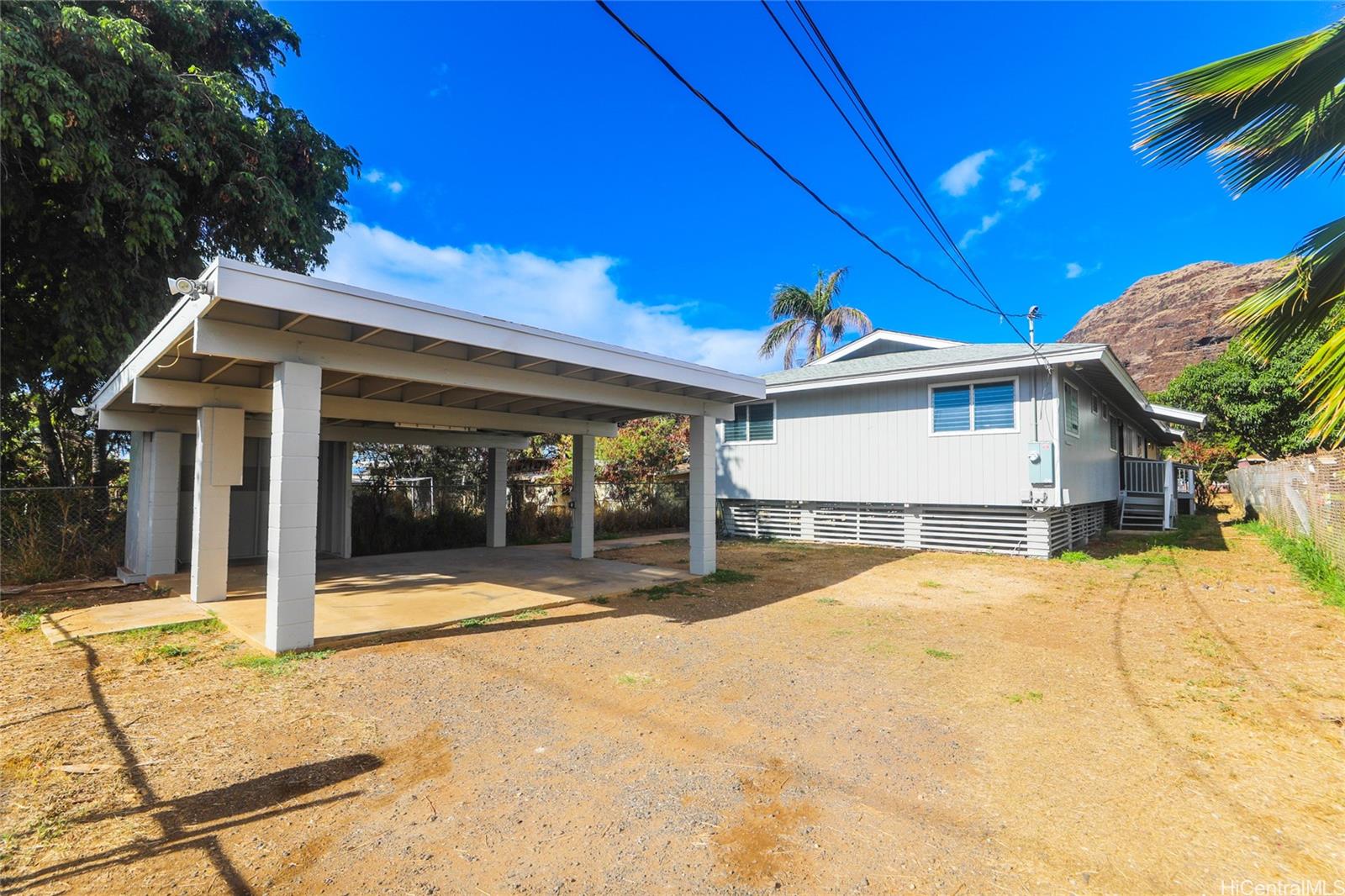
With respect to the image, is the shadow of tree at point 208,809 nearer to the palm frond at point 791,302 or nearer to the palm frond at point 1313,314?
the palm frond at point 1313,314

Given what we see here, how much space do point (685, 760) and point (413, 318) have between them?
12.7ft

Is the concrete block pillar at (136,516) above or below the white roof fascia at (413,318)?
below

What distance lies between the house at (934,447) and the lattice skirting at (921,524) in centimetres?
2

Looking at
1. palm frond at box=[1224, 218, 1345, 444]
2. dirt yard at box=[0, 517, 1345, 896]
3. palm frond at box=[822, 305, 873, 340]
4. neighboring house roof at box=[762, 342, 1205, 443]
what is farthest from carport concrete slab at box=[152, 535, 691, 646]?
palm frond at box=[822, 305, 873, 340]

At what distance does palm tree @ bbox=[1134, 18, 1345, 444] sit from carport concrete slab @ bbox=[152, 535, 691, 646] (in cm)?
654

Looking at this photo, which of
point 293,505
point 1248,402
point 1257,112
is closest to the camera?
point 1257,112

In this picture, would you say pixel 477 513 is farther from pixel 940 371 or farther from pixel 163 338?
pixel 940 371

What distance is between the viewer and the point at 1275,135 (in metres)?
4.28

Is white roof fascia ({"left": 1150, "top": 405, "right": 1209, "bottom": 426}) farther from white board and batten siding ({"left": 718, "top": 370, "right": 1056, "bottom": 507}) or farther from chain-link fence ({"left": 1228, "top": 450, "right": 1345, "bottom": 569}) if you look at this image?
white board and batten siding ({"left": 718, "top": 370, "right": 1056, "bottom": 507})

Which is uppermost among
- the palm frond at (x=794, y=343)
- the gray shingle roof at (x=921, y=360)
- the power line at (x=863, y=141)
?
the palm frond at (x=794, y=343)

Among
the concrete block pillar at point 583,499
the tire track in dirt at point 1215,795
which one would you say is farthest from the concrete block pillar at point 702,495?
the tire track in dirt at point 1215,795

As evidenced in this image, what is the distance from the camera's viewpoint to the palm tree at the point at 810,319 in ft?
76.8

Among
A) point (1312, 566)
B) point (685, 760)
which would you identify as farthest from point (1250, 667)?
point (1312, 566)

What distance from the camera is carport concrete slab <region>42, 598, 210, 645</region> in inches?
210
